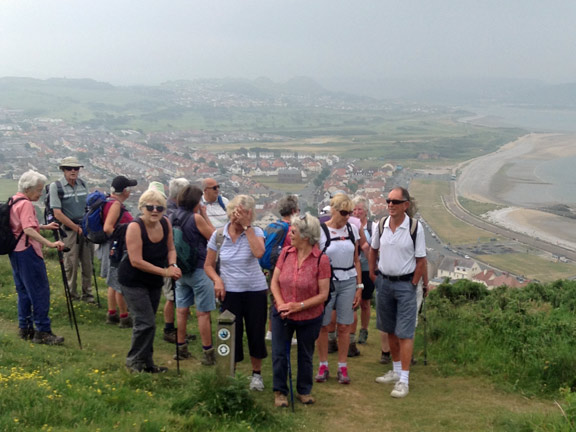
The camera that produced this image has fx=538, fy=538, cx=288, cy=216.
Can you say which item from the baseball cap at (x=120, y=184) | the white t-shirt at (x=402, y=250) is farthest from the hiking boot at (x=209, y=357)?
the baseball cap at (x=120, y=184)

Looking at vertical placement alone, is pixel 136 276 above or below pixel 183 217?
below

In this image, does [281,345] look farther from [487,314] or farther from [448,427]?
[487,314]

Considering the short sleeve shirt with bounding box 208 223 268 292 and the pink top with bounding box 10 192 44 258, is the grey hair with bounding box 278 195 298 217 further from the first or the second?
the pink top with bounding box 10 192 44 258

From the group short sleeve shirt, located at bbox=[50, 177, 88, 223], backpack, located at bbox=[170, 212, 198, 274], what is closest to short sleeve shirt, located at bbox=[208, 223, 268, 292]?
backpack, located at bbox=[170, 212, 198, 274]

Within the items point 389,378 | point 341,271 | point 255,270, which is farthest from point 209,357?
point 389,378

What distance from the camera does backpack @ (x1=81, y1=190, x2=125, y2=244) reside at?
606 centimetres

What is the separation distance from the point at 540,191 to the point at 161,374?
54.7 m

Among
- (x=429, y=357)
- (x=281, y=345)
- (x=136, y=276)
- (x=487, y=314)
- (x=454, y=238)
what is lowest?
(x=454, y=238)

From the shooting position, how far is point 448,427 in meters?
4.29

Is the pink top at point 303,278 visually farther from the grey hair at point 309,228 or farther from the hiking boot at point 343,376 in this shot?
the hiking boot at point 343,376

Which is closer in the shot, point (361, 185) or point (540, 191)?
point (540, 191)

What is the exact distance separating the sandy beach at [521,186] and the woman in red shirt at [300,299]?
→ 115 feet

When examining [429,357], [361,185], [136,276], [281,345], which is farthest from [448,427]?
[361,185]

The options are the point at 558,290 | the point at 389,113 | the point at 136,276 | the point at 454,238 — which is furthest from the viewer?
the point at 389,113
